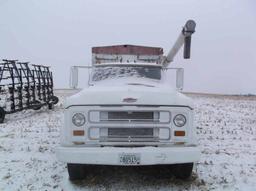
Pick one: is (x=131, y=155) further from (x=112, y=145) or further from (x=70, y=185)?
(x=70, y=185)

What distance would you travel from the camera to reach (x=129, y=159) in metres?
4.64

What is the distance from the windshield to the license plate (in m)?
2.39

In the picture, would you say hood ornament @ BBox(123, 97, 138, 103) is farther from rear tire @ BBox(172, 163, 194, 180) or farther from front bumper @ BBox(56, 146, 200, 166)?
rear tire @ BBox(172, 163, 194, 180)

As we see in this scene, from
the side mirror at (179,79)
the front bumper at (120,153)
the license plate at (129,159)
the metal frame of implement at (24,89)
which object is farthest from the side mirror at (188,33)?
the metal frame of implement at (24,89)

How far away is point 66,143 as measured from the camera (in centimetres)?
488

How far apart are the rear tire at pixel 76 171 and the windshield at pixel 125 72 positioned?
7.00ft

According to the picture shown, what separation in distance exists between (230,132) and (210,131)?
0.61 metres

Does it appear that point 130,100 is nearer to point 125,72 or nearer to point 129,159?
point 129,159

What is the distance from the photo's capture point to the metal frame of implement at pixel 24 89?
41.4ft

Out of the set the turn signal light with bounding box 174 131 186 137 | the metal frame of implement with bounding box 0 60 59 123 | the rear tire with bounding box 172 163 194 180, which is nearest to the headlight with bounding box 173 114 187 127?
the turn signal light with bounding box 174 131 186 137

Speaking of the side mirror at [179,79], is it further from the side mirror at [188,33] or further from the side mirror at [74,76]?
the side mirror at [74,76]

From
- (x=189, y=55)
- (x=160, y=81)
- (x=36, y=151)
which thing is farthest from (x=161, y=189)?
(x=36, y=151)

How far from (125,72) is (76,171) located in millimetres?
2440

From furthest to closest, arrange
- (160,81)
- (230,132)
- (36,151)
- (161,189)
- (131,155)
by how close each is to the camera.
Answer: (230,132) → (36,151) → (160,81) → (161,189) → (131,155)
